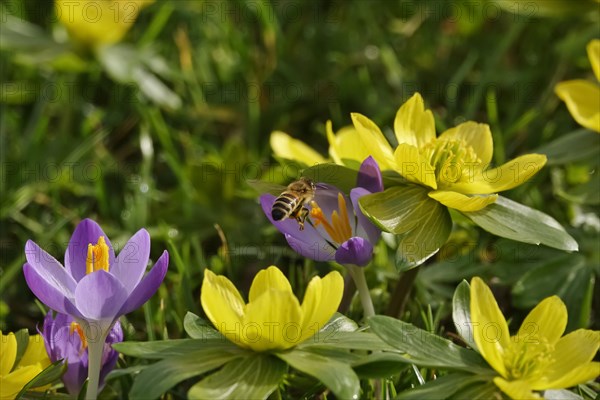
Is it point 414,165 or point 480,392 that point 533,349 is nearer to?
point 480,392

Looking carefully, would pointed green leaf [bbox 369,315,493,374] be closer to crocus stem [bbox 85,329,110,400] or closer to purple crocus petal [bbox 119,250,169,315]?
purple crocus petal [bbox 119,250,169,315]

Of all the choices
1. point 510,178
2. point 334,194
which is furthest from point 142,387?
point 510,178

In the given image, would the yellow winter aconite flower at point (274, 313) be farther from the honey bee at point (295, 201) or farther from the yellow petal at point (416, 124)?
the yellow petal at point (416, 124)

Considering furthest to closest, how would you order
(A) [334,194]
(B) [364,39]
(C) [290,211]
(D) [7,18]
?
(B) [364,39], (D) [7,18], (A) [334,194], (C) [290,211]

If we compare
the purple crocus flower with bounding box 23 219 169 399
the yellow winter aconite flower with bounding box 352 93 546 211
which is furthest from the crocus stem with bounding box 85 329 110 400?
the yellow winter aconite flower with bounding box 352 93 546 211

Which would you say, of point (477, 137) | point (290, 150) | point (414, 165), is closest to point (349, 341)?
point (414, 165)

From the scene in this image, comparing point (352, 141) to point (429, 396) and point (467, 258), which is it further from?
Result: point (429, 396)
